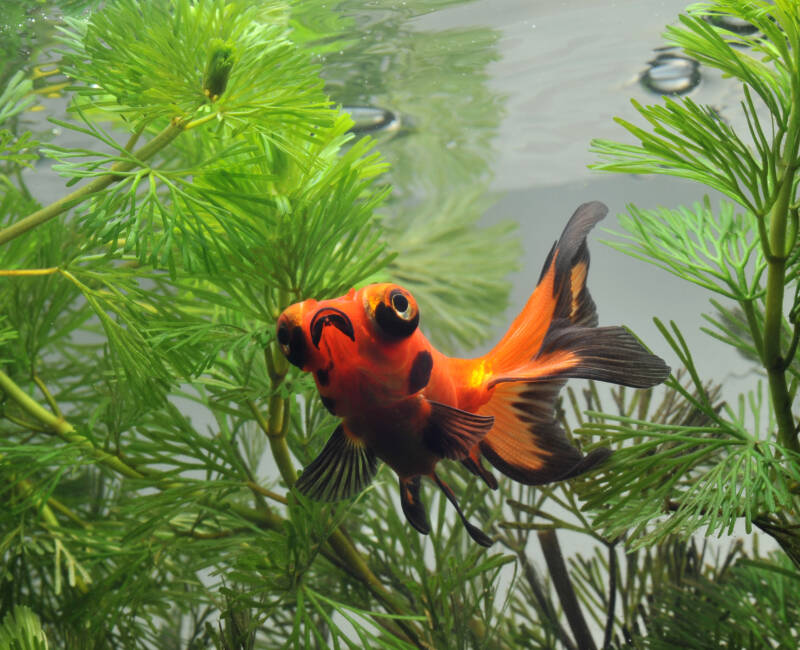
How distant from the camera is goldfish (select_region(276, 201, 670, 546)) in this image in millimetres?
629

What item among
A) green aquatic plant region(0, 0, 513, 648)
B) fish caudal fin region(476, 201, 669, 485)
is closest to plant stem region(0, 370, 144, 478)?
green aquatic plant region(0, 0, 513, 648)

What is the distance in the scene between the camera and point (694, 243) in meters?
1.08

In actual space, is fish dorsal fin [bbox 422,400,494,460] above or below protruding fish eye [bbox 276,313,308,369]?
below

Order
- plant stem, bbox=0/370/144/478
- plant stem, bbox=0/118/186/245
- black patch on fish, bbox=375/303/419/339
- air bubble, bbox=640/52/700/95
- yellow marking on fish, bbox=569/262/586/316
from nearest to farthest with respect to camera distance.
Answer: black patch on fish, bbox=375/303/419/339 → yellow marking on fish, bbox=569/262/586/316 → plant stem, bbox=0/118/186/245 → plant stem, bbox=0/370/144/478 → air bubble, bbox=640/52/700/95

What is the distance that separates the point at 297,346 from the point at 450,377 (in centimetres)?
17

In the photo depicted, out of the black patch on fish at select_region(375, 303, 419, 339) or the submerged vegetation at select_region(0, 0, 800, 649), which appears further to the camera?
the submerged vegetation at select_region(0, 0, 800, 649)

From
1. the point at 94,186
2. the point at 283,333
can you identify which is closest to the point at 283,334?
→ the point at 283,333

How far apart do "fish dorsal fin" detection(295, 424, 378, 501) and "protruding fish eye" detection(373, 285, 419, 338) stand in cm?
14

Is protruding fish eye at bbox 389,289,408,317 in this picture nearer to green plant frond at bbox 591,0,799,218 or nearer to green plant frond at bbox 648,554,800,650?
green plant frond at bbox 591,0,799,218

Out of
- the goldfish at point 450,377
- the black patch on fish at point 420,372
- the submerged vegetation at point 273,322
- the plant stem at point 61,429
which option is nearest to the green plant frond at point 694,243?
the submerged vegetation at point 273,322

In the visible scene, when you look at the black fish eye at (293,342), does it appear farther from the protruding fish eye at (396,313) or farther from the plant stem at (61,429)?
the plant stem at (61,429)

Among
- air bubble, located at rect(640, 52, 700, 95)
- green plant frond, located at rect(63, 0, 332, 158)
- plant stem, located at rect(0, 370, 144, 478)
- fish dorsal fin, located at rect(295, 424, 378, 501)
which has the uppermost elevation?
green plant frond, located at rect(63, 0, 332, 158)

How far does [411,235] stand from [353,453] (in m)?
2.75

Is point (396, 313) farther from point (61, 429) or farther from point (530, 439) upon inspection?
point (61, 429)
